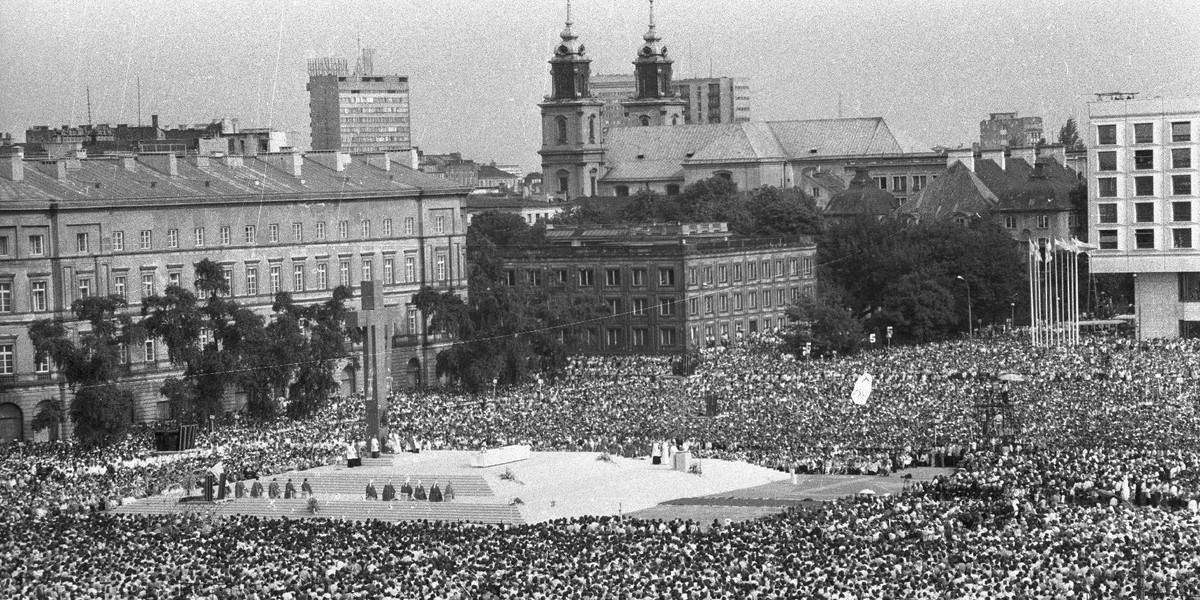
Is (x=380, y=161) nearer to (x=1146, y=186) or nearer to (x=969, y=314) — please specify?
(x=969, y=314)

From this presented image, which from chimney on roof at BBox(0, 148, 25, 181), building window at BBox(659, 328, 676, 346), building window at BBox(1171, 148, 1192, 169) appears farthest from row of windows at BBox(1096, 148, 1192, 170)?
chimney on roof at BBox(0, 148, 25, 181)

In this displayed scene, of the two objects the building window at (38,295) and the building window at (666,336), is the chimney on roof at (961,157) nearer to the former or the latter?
the building window at (666,336)

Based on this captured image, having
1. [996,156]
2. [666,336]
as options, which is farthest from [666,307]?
[996,156]

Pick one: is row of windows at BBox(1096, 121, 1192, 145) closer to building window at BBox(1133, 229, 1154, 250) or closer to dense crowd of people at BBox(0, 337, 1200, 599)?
building window at BBox(1133, 229, 1154, 250)

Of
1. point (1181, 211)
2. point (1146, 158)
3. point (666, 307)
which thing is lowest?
point (666, 307)

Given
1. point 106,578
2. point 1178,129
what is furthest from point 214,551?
point 1178,129

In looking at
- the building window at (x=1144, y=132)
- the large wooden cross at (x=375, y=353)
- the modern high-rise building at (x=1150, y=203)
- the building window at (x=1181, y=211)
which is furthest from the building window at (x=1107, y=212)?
the large wooden cross at (x=375, y=353)
